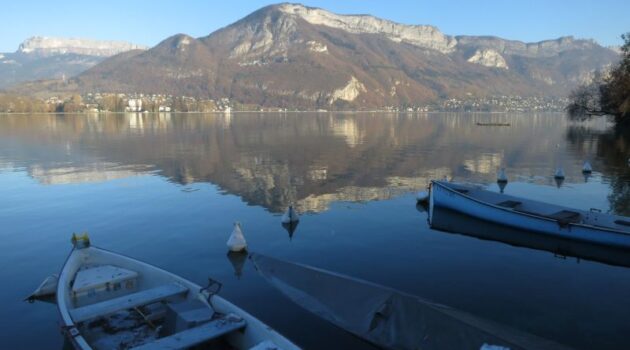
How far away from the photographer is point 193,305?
1392 cm

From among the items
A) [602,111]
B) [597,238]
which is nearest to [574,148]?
[602,111]

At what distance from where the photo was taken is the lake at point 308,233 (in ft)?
56.7

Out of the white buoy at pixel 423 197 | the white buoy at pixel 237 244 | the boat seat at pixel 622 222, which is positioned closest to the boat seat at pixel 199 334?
the white buoy at pixel 237 244

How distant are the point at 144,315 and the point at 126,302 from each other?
918 mm

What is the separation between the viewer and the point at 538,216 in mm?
27281

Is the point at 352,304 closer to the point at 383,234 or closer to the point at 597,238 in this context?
the point at 383,234

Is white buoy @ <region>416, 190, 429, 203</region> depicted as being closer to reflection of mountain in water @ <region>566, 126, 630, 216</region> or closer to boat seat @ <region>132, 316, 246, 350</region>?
reflection of mountain in water @ <region>566, 126, 630, 216</region>

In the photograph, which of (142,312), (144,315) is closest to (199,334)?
(144,315)

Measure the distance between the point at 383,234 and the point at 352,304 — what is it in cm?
1427

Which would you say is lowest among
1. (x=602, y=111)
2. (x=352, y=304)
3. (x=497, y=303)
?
(x=497, y=303)

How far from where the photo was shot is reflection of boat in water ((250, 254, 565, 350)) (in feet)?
37.8

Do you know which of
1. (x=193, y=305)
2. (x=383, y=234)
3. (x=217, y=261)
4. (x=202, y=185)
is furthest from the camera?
(x=202, y=185)

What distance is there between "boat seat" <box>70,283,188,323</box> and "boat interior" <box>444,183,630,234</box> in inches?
888

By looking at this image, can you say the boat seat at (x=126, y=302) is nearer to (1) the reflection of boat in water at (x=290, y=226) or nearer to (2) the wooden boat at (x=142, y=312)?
(2) the wooden boat at (x=142, y=312)
